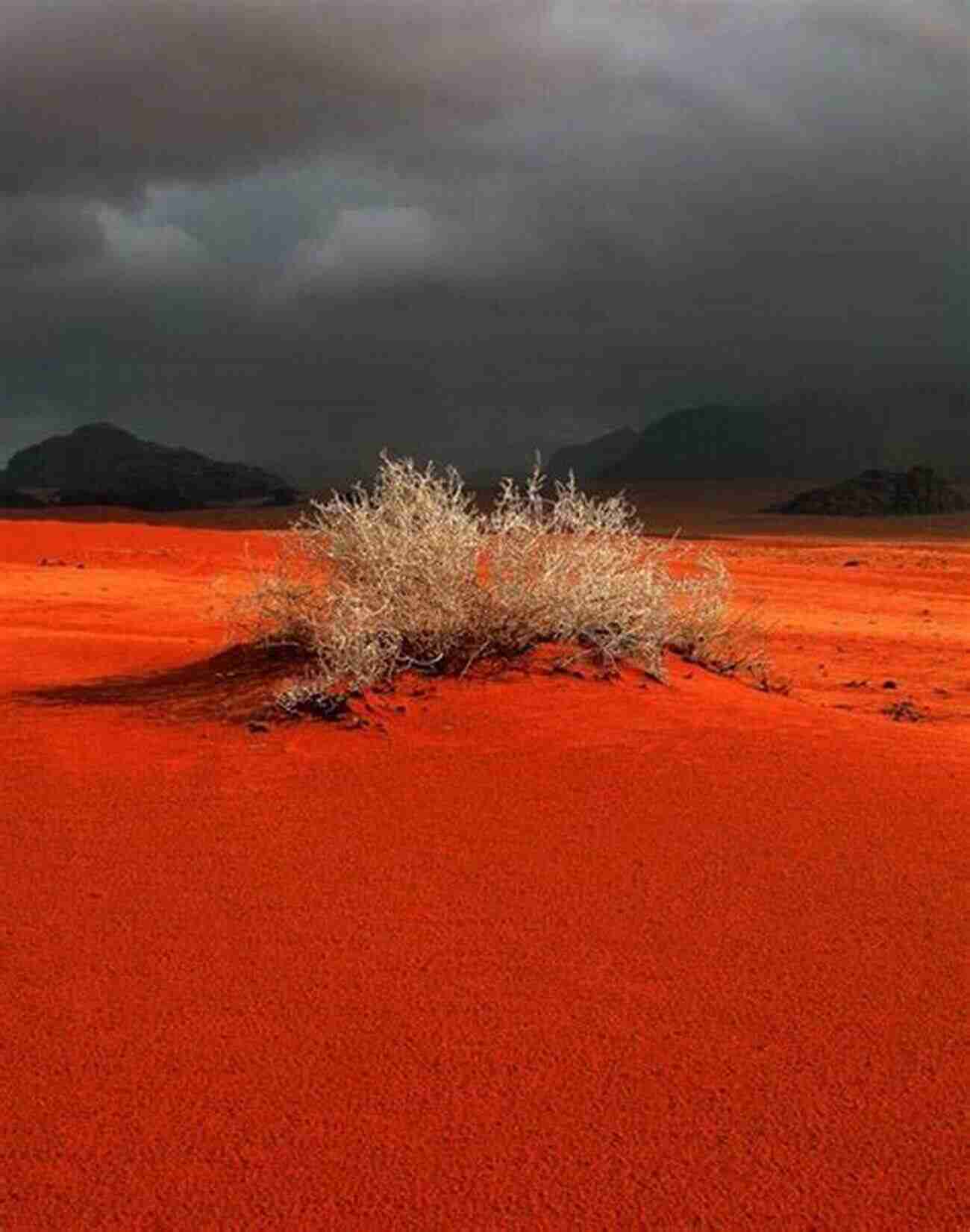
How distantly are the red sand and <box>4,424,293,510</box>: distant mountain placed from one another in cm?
6424

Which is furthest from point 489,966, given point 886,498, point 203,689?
point 886,498

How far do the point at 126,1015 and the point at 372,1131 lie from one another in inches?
41.3

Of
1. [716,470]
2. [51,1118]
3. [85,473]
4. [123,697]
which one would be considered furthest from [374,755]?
[716,470]

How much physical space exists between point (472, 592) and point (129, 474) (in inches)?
3950

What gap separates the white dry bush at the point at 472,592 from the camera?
8.30 meters

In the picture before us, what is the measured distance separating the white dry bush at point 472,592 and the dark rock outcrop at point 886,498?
5356cm

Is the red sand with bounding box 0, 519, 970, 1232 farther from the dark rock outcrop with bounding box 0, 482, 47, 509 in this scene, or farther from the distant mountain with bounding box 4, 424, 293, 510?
the distant mountain with bounding box 4, 424, 293, 510

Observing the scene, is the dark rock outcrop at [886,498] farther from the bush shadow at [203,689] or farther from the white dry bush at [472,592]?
the bush shadow at [203,689]

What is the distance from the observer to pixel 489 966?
4250mm

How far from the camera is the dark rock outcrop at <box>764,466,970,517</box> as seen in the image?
61.8 metres

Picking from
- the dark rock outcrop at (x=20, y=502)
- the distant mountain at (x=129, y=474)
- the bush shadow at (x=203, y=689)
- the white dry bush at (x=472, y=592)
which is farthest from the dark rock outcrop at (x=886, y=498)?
the bush shadow at (x=203, y=689)

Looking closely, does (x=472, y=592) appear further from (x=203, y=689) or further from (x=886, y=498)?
(x=886, y=498)

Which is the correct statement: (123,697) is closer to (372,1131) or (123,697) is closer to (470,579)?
Result: (470,579)

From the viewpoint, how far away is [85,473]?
12169 cm
